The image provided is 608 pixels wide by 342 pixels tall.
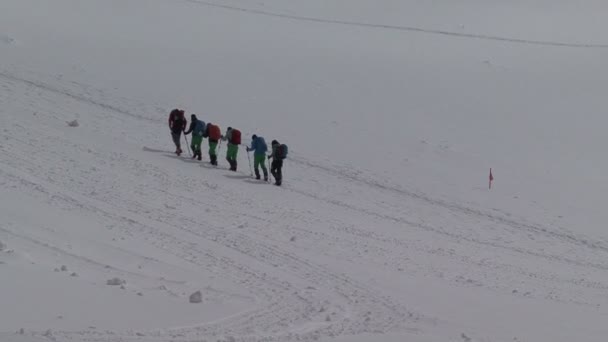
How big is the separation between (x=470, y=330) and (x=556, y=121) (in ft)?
72.9

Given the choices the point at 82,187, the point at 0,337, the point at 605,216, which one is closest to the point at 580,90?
the point at 605,216

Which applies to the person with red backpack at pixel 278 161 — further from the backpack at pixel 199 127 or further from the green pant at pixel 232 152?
the backpack at pixel 199 127

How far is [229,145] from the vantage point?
74.7ft

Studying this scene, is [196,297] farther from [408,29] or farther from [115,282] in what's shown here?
[408,29]

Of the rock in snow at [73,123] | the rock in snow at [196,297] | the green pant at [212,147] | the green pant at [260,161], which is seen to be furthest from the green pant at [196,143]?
the rock in snow at [196,297]

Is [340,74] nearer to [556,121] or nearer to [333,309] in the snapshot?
[556,121]

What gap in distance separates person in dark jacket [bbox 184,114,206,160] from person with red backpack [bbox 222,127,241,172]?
578 mm

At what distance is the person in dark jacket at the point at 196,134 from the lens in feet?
75.1

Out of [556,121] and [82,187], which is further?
[556,121]

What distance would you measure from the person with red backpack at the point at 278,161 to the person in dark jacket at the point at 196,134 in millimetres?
1821

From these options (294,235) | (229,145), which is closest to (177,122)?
(229,145)

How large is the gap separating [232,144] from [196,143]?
1122mm

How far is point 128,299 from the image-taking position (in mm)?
12578

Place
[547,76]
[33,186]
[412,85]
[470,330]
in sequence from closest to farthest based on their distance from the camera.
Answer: [470,330] → [33,186] → [412,85] → [547,76]
